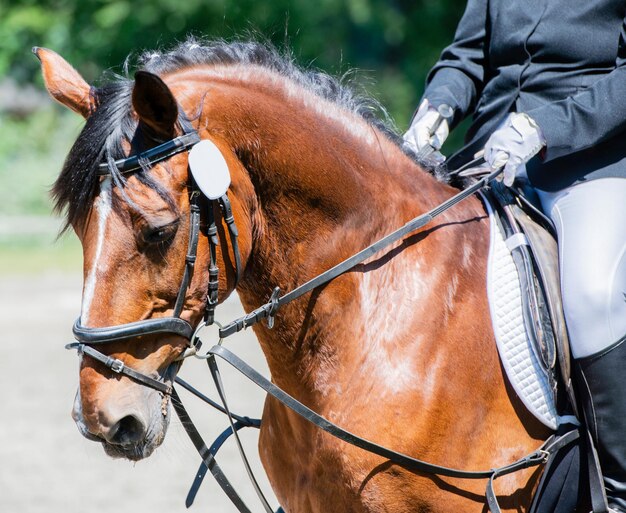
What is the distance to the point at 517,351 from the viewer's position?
2527 millimetres

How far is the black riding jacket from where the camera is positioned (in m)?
2.59

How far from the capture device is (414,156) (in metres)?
2.84

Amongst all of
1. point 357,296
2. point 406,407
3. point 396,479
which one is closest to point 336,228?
point 357,296

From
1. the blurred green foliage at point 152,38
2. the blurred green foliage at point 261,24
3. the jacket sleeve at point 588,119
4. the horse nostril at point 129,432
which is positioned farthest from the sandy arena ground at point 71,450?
the blurred green foliage at point 261,24

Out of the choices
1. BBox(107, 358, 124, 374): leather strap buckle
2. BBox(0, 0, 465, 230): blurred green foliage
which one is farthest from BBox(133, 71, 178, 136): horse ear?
BBox(0, 0, 465, 230): blurred green foliage

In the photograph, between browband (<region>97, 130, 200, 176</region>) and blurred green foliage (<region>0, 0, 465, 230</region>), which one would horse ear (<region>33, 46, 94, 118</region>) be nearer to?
browband (<region>97, 130, 200, 176</region>)

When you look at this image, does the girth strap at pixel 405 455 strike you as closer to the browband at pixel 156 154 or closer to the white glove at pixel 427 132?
the browband at pixel 156 154

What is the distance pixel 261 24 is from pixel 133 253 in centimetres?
1611

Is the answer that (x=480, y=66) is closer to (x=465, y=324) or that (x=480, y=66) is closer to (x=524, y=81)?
(x=524, y=81)

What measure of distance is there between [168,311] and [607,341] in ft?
4.02

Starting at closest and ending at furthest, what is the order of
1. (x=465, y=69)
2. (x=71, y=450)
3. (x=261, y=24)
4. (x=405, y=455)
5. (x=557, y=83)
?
(x=405, y=455) < (x=557, y=83) < (x=465, y=69) < (x=71, y=450) < (x=261, y=24)

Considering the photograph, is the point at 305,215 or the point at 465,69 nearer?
the point at 305,215

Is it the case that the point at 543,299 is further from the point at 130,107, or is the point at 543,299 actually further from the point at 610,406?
the point at 130,107

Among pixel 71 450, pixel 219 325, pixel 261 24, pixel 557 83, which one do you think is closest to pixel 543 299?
pixel 557 83
